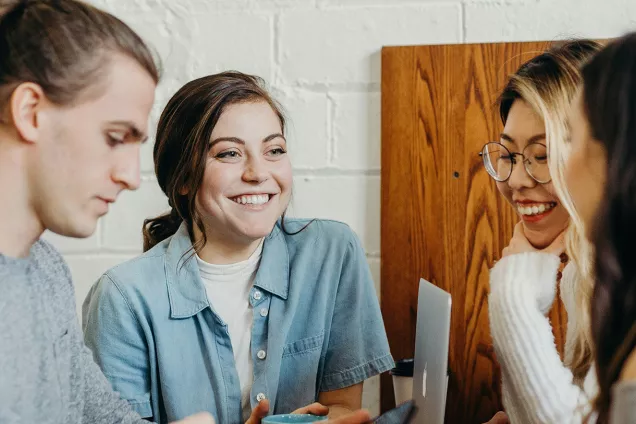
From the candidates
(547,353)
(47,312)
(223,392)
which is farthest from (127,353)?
(547,353)

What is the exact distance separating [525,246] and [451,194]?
27 cm

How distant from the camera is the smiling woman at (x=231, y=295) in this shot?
127 cm

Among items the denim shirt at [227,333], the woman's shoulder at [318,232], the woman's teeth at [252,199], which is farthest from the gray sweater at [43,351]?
the woman's shoulder at [318,232]

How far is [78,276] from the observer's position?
1635 millimetres

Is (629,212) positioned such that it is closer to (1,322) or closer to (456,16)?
(1,322)

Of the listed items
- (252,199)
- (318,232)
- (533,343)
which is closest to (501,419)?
(533,343)

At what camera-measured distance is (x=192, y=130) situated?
4.18ft

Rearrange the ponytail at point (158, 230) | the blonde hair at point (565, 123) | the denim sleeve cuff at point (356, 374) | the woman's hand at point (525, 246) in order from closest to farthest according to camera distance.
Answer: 1. the blonde hair at point (565, 123)
2. the woman's hand at point (525, 246)
3. the denim sleeve cuff at point (356, 374)
4. the ponytail at point (158, 230)

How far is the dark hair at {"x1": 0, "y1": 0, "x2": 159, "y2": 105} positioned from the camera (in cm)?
79

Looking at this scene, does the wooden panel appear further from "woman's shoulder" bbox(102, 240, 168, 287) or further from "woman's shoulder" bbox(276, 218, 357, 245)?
"woman's shoulder" bbox(102, 240, 168, 287)

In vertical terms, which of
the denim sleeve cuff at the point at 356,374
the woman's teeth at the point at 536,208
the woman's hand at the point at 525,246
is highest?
the woman's teeth at the point at 536,208

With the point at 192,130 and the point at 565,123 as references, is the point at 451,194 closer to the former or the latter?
the point at 565,123

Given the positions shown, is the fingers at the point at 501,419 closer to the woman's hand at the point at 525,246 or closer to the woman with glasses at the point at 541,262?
the woman with glasses at the point at 541,262

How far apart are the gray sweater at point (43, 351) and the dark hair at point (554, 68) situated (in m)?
0.75
